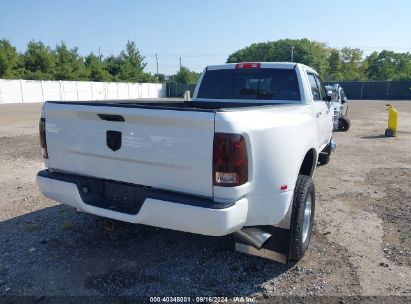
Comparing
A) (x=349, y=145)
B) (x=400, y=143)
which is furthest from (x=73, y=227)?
(x=400, y=143)

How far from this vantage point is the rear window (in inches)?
194

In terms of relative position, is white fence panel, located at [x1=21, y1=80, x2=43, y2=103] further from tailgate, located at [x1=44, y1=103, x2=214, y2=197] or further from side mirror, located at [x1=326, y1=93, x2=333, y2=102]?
tailgate, located at [x1=44, y1=103, x2=214, y2=197]

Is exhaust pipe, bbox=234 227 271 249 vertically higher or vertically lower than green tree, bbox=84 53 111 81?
lower

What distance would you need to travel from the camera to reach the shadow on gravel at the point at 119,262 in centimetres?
320

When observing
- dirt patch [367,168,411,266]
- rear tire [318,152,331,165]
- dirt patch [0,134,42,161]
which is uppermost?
rear tire [318,152,331,165]

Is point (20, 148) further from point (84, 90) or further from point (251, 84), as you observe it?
point (84, 90)

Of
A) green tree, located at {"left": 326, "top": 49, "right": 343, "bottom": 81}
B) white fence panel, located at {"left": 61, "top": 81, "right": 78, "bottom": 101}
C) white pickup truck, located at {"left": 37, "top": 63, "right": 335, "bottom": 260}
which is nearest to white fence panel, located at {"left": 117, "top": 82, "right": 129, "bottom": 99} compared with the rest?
white fence panel, located at {"left": 61, "top": 81, "right": 78, "bottom": 101}

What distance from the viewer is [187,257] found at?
12.4 ft

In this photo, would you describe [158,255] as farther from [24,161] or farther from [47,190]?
[24,161]

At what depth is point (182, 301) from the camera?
Result: 303cm

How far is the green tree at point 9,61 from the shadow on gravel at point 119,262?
4512 centimetres

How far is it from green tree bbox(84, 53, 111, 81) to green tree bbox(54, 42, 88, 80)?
148 cm

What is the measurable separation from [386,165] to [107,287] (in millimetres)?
7171

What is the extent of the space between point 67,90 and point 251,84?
45399 millimetres
